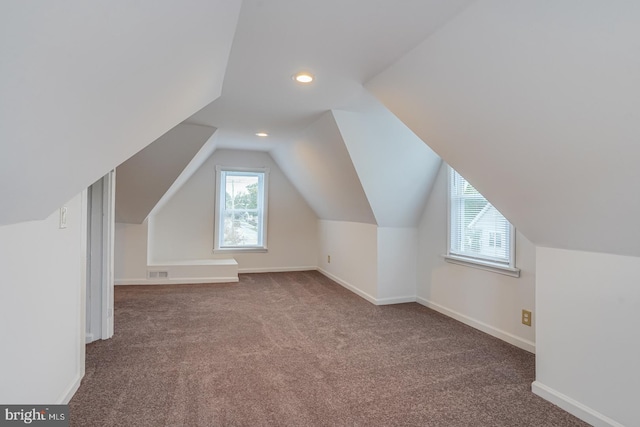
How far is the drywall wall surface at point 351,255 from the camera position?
173 inches

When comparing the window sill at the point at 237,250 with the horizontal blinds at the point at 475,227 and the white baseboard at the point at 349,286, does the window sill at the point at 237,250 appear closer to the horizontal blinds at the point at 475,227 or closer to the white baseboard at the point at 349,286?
the white baseboard at the point at 349,286

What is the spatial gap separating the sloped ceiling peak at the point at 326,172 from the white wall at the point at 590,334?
6.92 ft

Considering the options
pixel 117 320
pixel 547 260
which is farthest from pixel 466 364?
pixel 117 320

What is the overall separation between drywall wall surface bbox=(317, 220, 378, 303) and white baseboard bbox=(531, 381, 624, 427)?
2.20 metres

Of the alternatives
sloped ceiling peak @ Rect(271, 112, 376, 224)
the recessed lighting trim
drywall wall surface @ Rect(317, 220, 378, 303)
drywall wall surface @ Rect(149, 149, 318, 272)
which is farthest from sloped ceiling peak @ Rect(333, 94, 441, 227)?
drywall wall surface @ Rect(149, 149, 318, 272)

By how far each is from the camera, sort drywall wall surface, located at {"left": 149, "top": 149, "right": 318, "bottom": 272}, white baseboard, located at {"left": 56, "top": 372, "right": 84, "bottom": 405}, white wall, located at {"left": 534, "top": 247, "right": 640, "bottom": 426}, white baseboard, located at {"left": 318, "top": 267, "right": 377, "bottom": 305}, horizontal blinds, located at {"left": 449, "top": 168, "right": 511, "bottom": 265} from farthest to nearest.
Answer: drywall wall surface, located at {"left": 149, "top": 149, "right": 318, "bottom": 272}, white baseboard, located at {"left": 318, "top": 267, "right": 377, "bottom": 305}, horizontal blinds, located at {"left": 449, "top": 168, "right": 511, "bottom": 265}, white baseboard, located at {"left": 56, "top": 372, "right": 84, "bottom": 405}, white wall, located at {"left": 534, "top": 247, "right": 640, "bottom": 426}

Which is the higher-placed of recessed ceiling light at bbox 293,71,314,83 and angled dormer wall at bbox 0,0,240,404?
recessed ceiling light at bbox 293,71,314,83

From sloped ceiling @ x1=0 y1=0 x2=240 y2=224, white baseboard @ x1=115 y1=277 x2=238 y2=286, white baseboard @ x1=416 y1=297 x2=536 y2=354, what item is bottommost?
white baseboard @ x1=416 y1=297 x2=536 y2=354

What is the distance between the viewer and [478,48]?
63.5 inches

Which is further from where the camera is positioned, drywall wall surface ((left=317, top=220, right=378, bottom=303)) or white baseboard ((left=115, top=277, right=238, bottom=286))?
white baseboard ((left=115, top=277, right=238, bottom=286))

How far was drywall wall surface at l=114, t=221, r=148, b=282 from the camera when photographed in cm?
491

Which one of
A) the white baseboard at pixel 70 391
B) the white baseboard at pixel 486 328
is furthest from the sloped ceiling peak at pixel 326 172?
the white baseboard at pixel 70 391

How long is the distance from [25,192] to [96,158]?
0.37 meters

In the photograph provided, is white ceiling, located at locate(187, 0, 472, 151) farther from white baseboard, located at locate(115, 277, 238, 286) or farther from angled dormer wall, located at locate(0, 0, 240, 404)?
white baseboard, located at locate(115, 277, 238, 286)
